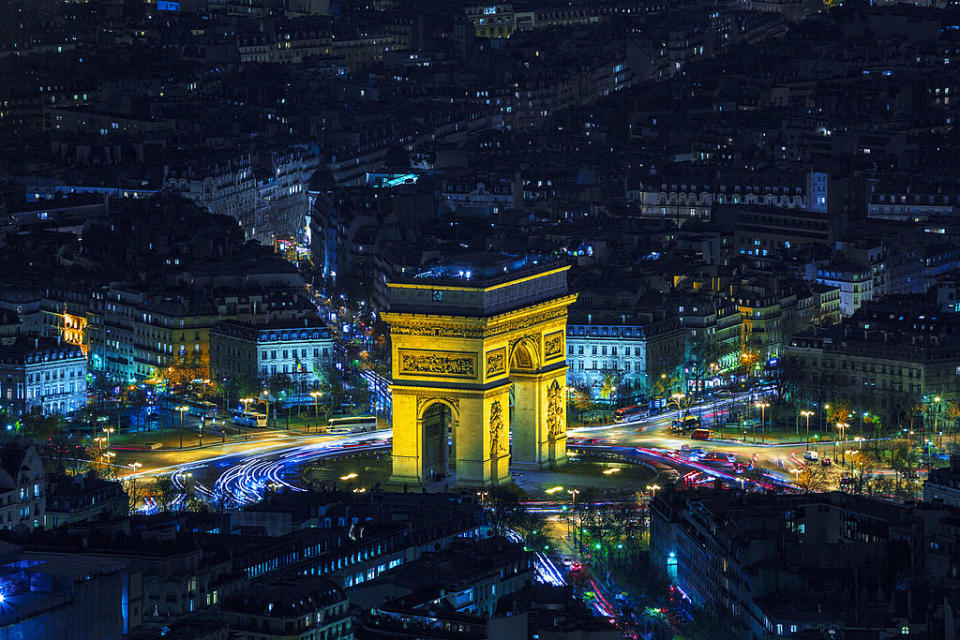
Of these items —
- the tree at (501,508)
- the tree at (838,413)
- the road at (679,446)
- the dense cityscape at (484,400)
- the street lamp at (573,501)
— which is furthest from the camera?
the tree at (838,413)

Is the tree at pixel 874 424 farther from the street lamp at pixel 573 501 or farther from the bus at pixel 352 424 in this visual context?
the bus at pixel 352 424

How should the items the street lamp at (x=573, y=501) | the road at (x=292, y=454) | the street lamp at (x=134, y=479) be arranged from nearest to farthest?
the street lamp at (x=573, y=501) < the street lamp at (x=134, y=479) < the road at (x=292, y=454)

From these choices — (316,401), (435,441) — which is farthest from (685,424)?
(435,441)

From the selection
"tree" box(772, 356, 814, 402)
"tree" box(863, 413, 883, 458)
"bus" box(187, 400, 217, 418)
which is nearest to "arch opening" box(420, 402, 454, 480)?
"bus" box(187, 400, 217, 418)

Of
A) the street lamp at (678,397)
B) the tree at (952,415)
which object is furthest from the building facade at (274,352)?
the tree at (952,415)

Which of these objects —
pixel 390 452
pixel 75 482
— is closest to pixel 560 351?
pixel 390 452

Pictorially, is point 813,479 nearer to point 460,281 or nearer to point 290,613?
point 460,281

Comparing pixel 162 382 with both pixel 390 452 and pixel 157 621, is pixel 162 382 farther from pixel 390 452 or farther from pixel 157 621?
pixel 157 621
